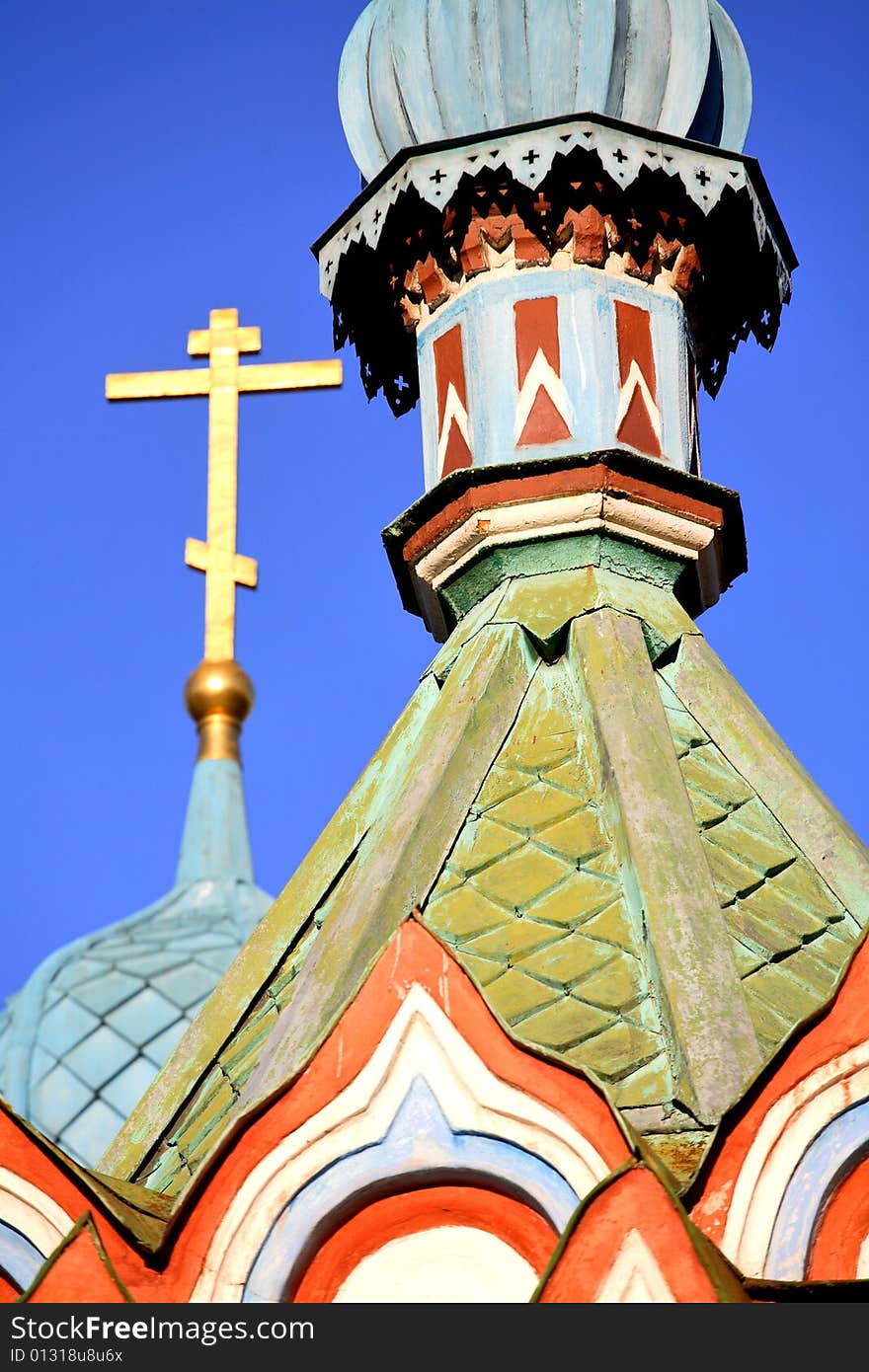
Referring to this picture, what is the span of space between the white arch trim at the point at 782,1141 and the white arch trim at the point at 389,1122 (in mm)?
342

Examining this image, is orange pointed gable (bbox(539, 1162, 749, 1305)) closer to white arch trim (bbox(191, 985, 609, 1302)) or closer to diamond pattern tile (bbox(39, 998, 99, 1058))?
white arch trim (bbox(191, 985, 609, 1302))

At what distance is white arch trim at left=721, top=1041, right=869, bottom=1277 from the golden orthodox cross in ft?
15.5

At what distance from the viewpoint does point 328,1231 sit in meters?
6.85

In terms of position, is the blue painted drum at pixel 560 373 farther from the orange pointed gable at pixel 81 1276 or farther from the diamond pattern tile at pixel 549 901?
the orange pointed gable at pixel 81 1276

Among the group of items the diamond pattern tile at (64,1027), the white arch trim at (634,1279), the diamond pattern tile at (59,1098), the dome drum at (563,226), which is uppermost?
the diamond pattern tile at (64,1027)

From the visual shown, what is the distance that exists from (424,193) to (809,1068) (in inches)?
144

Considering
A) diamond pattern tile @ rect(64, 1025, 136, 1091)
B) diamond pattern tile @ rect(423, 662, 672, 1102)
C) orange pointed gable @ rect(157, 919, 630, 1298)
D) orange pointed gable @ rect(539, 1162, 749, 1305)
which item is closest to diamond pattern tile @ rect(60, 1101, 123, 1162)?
diamond pattern tile @ rect(64, 1025, 136, 1091)

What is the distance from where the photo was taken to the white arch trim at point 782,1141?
6590 millimetres

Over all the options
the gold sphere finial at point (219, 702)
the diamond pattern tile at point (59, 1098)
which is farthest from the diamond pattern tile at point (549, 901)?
the gold sphere finial at point (219, 702)

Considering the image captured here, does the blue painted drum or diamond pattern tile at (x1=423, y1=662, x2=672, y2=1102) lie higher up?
the blue painted drum

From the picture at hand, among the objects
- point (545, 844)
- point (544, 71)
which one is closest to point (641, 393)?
point (544, 71)

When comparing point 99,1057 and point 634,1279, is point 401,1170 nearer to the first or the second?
point 634,1279

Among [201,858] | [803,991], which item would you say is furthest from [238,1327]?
[201,858]

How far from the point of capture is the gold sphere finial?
1570cm
